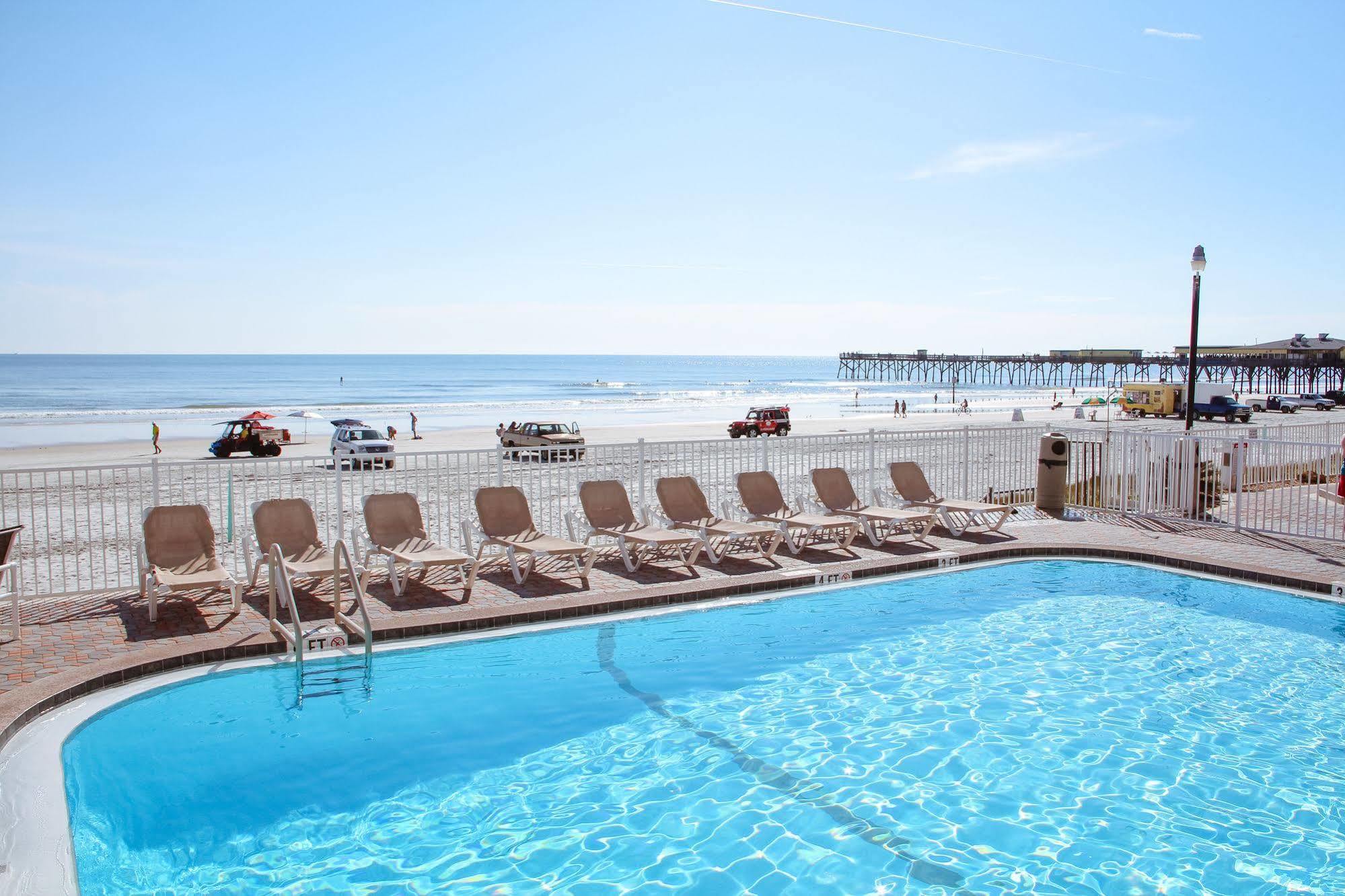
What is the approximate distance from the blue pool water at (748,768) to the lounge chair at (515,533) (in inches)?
50.4

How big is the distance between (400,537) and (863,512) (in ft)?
15.8

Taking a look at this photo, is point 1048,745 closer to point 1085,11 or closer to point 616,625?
point 616,625

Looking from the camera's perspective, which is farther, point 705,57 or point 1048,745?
point 705,57

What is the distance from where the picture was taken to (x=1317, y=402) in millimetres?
52312

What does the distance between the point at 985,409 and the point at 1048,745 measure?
5302cm

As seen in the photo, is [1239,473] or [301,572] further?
[1239,473]

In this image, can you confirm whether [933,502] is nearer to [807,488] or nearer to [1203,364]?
[807,488]

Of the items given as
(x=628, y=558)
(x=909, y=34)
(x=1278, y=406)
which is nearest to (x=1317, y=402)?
(x=1278, y=406)

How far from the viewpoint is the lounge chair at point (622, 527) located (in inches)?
345

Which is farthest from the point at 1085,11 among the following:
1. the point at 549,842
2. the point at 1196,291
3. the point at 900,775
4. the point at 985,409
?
the point at 985,409

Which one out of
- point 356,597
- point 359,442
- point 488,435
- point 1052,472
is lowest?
point 488,435

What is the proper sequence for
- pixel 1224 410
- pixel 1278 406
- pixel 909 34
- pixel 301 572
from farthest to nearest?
pixel 1278 406 → pixel 1224 410 → pixel 909 34 → pixel 301 572

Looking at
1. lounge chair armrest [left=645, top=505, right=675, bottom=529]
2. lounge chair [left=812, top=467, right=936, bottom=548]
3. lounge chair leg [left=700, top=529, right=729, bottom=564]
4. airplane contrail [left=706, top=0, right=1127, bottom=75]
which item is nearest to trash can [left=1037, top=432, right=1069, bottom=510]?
lounge chair [left=812, top=467, right=936, bottom=548]

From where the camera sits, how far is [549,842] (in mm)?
4352
